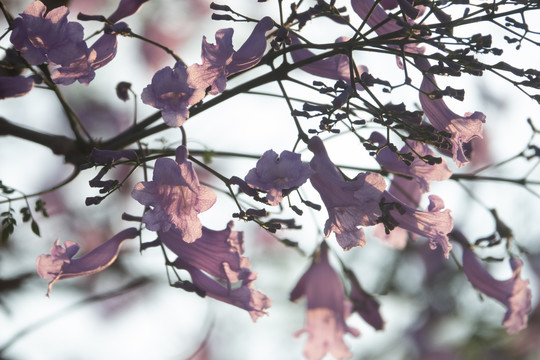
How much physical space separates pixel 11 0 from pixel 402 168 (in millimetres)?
2599

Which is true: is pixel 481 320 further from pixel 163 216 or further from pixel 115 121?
pixel 163 216

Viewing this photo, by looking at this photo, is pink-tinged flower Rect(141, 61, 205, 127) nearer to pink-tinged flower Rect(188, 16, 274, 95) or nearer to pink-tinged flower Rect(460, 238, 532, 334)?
pink-tinged flower Rect(188, 16, 274, 95)

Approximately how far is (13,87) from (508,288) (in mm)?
1644

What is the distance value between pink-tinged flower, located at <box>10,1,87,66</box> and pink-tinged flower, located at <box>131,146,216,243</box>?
33cm

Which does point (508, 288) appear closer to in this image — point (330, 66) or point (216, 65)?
point (330, 66)

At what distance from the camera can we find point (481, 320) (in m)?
5.08

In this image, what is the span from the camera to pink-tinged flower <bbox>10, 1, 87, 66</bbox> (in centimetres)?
149

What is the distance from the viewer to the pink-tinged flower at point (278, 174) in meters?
1.45

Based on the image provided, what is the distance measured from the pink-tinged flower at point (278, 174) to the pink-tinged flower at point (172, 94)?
21 centimetres

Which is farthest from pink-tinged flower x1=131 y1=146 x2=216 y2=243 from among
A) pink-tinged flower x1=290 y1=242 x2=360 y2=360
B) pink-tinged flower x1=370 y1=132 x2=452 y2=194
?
pink-tinged flower x1=290 y1=242 x2=360 y2=360

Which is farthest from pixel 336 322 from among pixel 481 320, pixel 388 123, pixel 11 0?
pixel 481 320

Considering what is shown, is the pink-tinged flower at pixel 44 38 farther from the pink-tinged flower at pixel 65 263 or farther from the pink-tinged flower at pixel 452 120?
the pink-tinged flower at pixel 452 120

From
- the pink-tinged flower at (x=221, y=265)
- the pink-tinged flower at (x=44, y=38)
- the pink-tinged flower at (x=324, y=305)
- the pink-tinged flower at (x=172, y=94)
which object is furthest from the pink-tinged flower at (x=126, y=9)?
the pink-tinged flower at (x=324, y=305)

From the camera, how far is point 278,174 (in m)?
1.46
